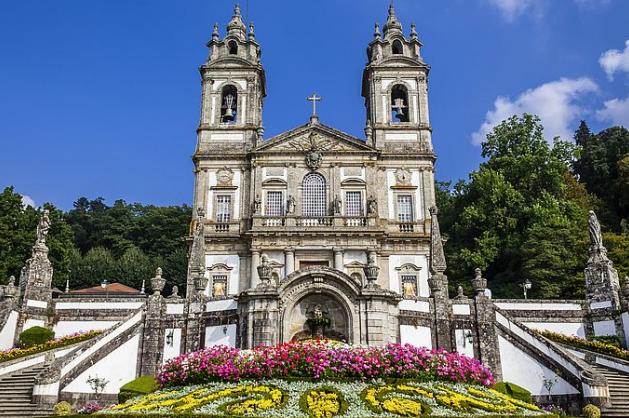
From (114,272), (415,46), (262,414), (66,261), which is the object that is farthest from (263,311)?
(114,272)

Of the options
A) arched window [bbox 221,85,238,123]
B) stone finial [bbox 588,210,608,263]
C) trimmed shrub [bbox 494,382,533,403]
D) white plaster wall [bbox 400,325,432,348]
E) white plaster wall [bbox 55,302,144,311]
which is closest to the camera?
trimmed shrub [bbox 494,382,533,403]

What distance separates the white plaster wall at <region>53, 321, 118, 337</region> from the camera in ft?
81.1

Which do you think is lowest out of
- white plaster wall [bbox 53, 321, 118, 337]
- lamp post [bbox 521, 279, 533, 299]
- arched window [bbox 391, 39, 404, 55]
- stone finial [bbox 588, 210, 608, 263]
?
white plaster wall [bbox 53, 321, 118, 337]

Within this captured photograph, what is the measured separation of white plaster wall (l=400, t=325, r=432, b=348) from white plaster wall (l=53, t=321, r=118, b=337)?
12.1m

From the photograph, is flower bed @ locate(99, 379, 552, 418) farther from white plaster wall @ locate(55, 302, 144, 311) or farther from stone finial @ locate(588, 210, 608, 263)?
stone finial @ locate(588, 210, 608, 263)

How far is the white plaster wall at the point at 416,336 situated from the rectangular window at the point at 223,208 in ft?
50.0

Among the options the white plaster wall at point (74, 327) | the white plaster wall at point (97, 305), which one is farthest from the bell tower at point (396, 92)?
the white plaster wall at point (74, 327)

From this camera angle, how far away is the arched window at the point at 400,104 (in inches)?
1409

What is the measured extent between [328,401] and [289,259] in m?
18.4

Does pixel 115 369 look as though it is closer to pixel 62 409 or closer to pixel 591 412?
pixel 62 409

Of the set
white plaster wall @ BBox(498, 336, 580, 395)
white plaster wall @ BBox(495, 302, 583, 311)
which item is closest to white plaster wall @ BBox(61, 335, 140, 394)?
white plaster wall @ BBox(498, 336, 580, 395)

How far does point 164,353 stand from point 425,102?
21.8 m

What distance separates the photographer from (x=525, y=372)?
65.2 feet

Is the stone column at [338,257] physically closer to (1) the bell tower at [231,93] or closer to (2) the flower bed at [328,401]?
(1) the bell tower at [231,93]
